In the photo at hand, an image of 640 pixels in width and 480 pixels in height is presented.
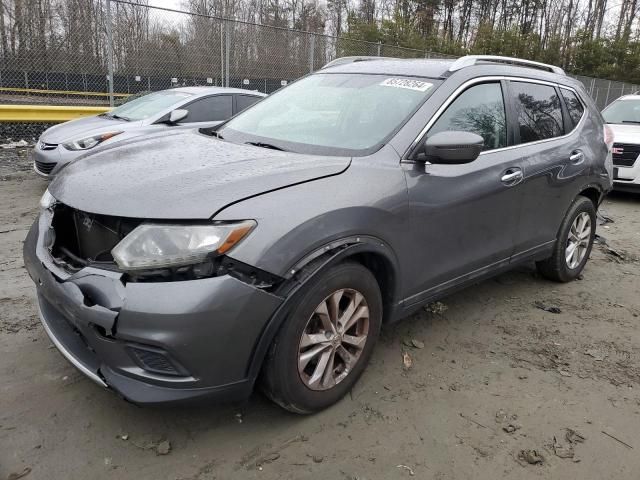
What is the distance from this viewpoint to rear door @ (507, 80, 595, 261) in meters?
3.61

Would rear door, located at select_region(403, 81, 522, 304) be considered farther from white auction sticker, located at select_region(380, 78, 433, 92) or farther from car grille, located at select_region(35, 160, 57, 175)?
car grille, located at select_region(35, 160, 57, 175)

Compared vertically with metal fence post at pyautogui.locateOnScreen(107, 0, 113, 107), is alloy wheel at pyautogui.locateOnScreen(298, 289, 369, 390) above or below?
below

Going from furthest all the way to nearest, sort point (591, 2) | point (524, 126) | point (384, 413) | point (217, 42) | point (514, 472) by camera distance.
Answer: point (591, 2)
point (217, 42)
point (524, 126)
point (384, 413)
point (514, 472)

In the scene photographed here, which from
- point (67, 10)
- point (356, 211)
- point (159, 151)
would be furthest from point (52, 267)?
point (67, 10)

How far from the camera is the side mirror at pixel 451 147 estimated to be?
2701 mm

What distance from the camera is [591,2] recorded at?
43.8 meters

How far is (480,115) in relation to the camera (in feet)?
10.9

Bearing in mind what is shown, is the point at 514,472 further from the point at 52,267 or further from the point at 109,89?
the point at 109,89

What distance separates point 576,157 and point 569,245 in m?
0.79

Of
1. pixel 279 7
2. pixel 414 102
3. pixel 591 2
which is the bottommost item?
pixel 414 102

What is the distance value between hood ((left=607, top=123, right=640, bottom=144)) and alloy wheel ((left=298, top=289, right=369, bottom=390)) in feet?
24.3

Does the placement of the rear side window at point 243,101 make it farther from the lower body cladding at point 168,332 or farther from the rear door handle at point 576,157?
the lower body cladding at point 168,332

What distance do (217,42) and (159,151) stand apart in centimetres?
999

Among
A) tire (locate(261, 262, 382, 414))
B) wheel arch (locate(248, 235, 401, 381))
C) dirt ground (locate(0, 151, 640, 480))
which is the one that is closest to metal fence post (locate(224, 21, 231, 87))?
dirt ground (locate(0, 151, 640, 480))
